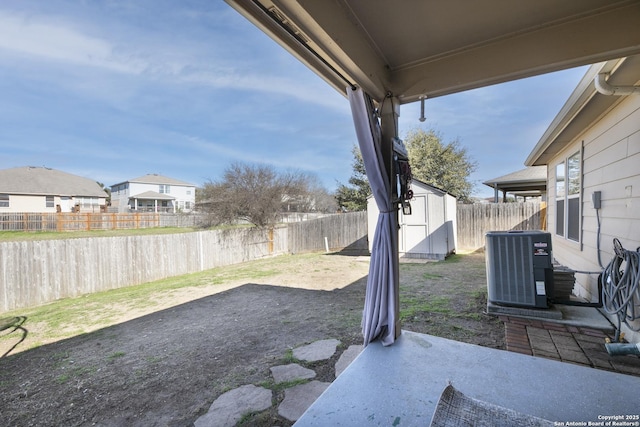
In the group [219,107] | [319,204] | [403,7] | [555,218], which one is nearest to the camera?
[403,7]

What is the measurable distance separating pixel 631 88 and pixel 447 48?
148cm

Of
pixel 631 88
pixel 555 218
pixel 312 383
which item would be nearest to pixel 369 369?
pixel 312 383

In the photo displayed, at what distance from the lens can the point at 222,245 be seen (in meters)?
8.74

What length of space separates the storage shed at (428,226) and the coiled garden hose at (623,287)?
17.5ft

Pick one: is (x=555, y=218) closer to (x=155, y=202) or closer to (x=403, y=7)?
(x=403, y=7)

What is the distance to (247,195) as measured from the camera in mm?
10844

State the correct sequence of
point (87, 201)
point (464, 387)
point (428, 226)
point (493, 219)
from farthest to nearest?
point (87, 201), point (493, 219), point (428, 226), point (464, 387)

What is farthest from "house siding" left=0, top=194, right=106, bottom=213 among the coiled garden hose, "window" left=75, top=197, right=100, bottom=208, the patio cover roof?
the coiled garden hose

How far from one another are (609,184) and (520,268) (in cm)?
121

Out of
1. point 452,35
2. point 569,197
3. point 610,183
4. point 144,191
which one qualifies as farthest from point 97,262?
point 144,191

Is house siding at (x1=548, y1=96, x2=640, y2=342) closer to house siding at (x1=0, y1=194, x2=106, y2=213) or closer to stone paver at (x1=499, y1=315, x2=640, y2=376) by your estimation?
stone paver at (x1=499, y1=315, x2=640, y2=376)

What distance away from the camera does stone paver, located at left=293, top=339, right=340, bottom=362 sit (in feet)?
8.30

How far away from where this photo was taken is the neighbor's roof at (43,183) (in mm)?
18297

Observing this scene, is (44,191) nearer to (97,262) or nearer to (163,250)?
(163,250)
